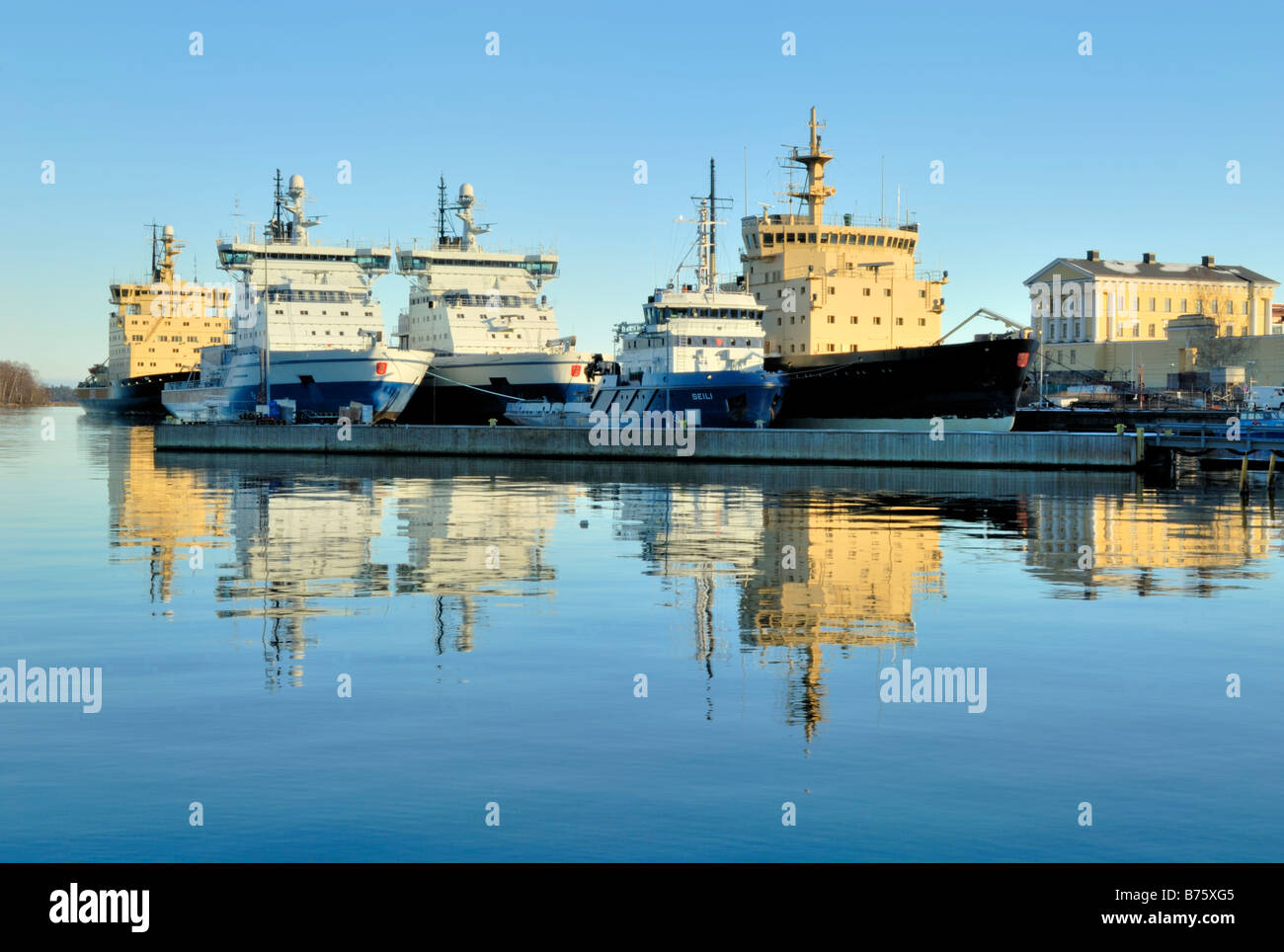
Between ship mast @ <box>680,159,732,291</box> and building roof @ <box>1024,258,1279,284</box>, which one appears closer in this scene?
ship mast @ <box>680,159,732,291</box>

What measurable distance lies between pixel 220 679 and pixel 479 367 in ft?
222

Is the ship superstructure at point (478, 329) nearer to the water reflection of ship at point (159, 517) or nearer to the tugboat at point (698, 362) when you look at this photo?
the tugboat at point (698, 362)

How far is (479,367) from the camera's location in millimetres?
80312

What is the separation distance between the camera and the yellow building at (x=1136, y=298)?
12850 cm

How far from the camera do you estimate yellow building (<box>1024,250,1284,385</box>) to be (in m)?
128

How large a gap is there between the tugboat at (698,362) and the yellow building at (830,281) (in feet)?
21.2

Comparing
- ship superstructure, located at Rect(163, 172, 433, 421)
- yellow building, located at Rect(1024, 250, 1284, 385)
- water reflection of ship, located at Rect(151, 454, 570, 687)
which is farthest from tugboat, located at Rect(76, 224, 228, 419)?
water reflection of ship, located at Rect(151, 454, 570, 687)

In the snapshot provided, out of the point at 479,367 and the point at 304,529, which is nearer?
the point at 304,529

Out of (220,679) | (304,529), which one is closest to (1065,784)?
(220,679)

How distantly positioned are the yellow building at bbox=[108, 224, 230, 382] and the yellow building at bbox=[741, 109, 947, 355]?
87.0 m

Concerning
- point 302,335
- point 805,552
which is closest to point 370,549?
point 805,552

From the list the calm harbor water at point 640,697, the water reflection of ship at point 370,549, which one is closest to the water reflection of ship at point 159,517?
the calm harbor water at point 640,697

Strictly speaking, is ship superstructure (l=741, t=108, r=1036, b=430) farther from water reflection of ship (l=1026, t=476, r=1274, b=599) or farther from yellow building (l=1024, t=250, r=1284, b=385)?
yellow building (l=1024, t=250, r=1284, b=385)
